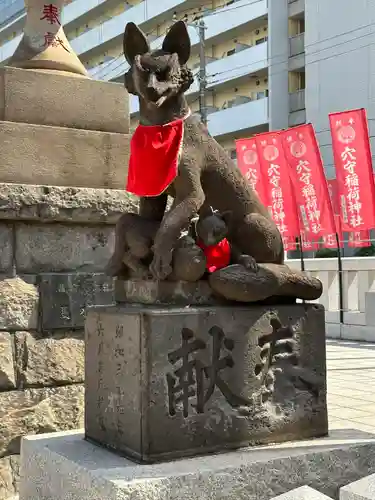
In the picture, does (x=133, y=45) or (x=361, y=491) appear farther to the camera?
(x=133, y=45)

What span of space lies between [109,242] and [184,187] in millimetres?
1588

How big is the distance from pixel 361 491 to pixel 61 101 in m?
3.15

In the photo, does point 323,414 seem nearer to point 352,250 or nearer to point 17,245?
point 17,245

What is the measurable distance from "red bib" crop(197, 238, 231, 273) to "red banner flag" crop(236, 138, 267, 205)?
9.68 m

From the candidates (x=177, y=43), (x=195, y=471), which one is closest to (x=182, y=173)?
(x=177, y=43)

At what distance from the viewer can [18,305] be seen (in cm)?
391

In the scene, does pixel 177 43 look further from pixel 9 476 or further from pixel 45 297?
pixel 9 476

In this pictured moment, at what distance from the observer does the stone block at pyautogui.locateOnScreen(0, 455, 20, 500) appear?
12.3ft

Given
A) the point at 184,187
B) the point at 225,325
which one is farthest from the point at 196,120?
the point at 225,325

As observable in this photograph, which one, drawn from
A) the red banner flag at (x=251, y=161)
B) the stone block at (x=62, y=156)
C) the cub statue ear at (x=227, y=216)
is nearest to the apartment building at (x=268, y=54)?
the red banner flag at (x=251, y=161)

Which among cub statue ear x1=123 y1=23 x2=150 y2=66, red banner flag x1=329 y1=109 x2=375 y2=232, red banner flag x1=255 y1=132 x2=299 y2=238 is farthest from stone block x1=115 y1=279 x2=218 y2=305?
red banner flag x1=255 y1=132 x2=299 y2=238

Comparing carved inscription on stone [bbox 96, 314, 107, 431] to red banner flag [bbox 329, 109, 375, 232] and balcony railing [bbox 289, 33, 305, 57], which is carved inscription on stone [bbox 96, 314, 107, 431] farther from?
balcony railing [bbox 289, 33, 305, 57]

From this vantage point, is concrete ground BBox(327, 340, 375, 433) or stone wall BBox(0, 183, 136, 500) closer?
stone wall BBox(0, 183, 136, 500)

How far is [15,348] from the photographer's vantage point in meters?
3.90
